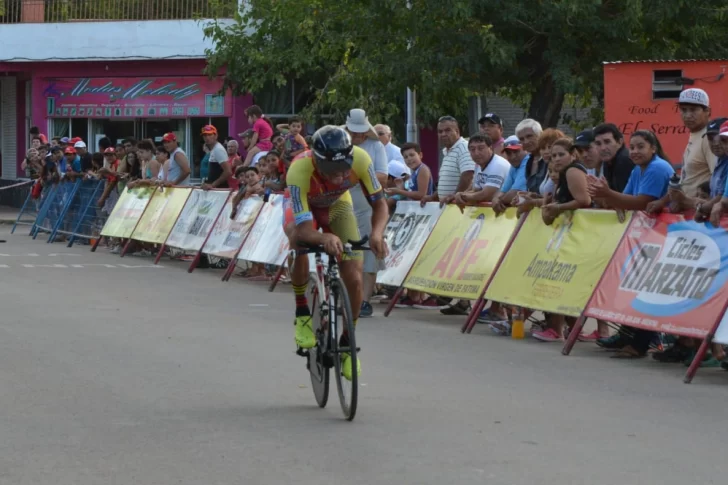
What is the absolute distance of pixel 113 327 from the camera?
13.0 m

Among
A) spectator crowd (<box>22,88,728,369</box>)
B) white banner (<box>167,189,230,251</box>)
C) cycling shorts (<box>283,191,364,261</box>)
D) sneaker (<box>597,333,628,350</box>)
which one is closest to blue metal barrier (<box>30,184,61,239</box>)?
white banner (<box>167,189,230,251</box>)

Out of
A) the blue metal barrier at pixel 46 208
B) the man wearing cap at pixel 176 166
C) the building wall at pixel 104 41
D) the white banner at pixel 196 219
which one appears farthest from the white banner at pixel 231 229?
the building wall at pixel 104 41

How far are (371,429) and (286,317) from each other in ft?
20.6

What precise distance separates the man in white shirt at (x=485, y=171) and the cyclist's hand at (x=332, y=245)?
5.66 metres

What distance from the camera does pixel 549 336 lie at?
12305 millimetres

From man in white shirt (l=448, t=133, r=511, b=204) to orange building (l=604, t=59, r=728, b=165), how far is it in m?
8.05

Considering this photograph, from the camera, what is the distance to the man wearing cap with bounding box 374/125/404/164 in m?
16.2

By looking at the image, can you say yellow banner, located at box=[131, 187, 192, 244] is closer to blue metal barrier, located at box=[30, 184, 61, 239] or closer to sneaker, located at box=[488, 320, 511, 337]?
blue metal barrier, located at box=[30, 184, 61, 239]

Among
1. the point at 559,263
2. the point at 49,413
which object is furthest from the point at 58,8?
the point at 49,413

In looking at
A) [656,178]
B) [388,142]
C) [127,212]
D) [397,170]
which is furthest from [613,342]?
[127,212]

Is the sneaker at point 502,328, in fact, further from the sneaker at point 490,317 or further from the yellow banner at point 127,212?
the yellow banner at point 127,212

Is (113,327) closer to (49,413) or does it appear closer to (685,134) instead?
(49,413)

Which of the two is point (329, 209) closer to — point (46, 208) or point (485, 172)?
point (485, 172)

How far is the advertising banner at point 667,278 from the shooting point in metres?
10.1
